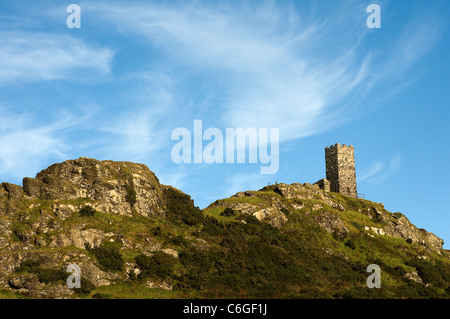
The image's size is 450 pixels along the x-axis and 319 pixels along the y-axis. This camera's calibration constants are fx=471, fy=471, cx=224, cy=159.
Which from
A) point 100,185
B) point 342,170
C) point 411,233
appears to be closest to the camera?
point 100,185

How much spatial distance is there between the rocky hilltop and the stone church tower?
1281 cm

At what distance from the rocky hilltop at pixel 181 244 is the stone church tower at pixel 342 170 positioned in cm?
1281

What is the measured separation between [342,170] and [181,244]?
4709cm

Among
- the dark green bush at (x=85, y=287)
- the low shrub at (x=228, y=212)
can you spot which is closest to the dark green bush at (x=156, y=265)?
the dark green bush at (x=85, y=287)

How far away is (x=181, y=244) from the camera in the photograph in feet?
197

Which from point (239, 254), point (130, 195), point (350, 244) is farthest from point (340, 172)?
point (130, 195)

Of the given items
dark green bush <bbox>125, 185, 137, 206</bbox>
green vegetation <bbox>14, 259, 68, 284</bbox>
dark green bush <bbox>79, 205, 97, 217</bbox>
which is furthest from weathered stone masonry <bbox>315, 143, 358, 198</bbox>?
green vegetation <bbox>14, 259, 68, 284</bbox>

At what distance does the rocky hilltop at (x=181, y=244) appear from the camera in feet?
166

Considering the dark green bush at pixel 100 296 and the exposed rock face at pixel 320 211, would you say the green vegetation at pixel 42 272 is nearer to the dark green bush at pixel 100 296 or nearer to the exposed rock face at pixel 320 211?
the dark green bush at pixel 100 296

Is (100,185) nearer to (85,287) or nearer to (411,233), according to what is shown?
(85,287)

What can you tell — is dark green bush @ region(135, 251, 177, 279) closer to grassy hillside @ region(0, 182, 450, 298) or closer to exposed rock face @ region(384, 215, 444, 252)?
grassy hillside @ region(0, 182, 450, 298)

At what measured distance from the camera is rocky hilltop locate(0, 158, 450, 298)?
50531 millimetres
